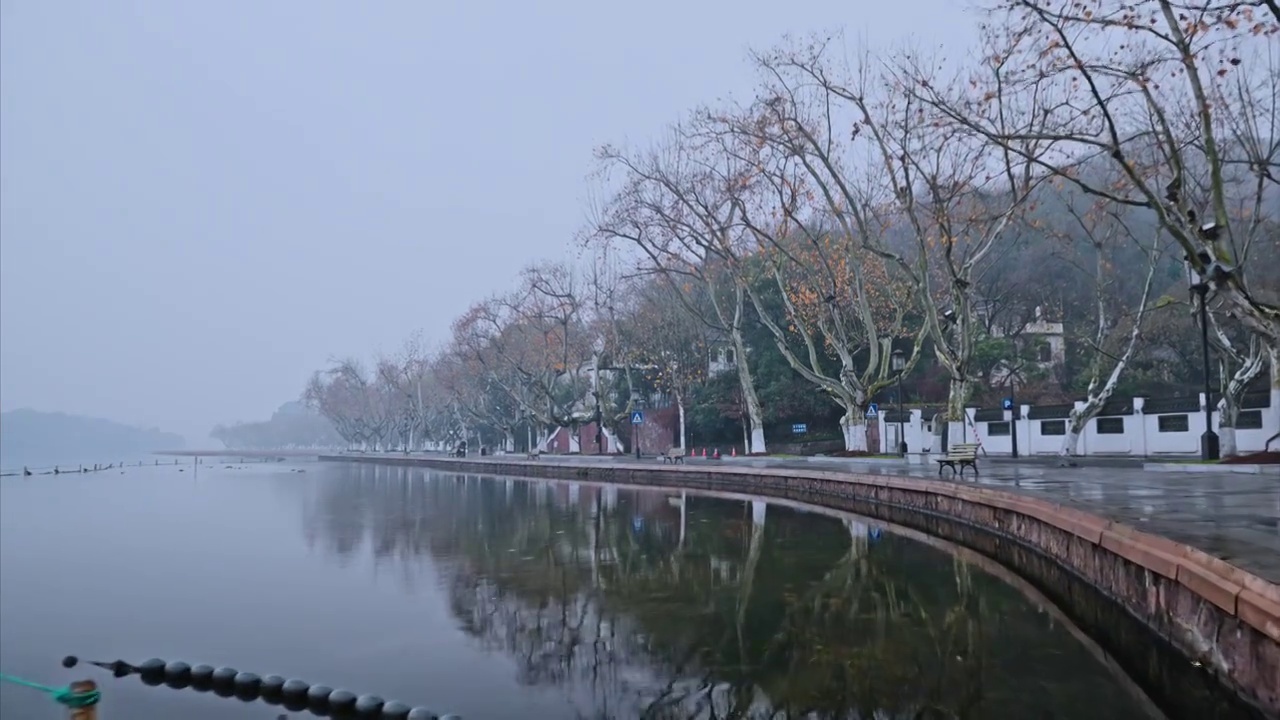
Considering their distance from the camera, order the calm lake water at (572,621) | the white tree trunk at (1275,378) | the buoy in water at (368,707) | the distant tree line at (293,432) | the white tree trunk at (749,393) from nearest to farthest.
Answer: the buoy in water at (368,707)
the calm lake water at (572,621)
the white tree trunk at (1275,378)
the white tree trunk at (749,393)
the distant tree line at (293,432)

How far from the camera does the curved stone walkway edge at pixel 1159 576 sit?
7320 mm

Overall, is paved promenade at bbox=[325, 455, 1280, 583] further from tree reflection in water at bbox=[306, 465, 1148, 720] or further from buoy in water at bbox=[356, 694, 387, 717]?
buoy in water at bbox=[356, 694, 387, 717]

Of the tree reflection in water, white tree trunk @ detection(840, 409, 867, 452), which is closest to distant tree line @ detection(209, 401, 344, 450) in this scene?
white tree trunk @ detection(840, 409, 867, 452)

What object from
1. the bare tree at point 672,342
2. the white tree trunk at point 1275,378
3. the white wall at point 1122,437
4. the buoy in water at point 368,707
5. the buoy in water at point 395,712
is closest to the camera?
the buoy in water at point 395,712

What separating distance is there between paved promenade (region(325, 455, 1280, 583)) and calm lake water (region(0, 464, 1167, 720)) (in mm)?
1623

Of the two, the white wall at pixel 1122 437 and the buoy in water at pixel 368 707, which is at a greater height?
the white wall at pixel 1122 437

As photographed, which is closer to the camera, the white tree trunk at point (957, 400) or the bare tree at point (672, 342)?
the white tree trunk at point (957, 400)

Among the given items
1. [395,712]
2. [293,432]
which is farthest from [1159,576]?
[293,432]

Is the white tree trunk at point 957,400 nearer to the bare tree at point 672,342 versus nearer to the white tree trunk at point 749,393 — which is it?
the white tree trunk at point 749,393

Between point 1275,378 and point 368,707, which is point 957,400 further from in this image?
point 368,707

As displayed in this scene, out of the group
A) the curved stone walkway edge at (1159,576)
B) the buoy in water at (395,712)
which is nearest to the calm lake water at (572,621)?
the buoy in water at (395,712)

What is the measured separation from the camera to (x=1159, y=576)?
9703 mm

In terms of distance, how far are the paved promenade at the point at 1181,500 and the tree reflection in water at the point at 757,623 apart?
1.69 metres

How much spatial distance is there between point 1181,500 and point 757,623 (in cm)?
812
